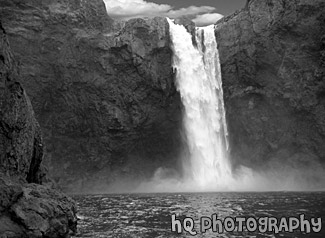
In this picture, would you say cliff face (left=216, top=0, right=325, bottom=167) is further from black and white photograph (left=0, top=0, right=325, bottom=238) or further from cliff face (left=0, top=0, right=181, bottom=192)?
cliff face (left=0, top=0, right=181, bottom=192)

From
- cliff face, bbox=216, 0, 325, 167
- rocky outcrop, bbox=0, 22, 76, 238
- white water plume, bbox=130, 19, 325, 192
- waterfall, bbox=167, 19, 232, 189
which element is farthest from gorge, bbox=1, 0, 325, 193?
rocky outcrop, bbox=0, 22, 76, 238

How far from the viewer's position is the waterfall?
61.3 m

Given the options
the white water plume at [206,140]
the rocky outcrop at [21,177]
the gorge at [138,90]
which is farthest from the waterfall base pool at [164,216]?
the gorge at [138,90]

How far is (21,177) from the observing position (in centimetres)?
2570

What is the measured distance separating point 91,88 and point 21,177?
37.7 m

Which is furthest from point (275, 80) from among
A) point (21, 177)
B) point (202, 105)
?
point (21, 177)

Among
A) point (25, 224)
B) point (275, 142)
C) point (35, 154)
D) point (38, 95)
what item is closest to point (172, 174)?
point (275, 142)

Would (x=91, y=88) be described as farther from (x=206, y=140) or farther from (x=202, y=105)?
(x=206, y=140)

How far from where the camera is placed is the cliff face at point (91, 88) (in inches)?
2435

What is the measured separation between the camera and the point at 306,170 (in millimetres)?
60188

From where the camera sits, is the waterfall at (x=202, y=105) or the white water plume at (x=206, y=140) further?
the waterfall at (x=202, y=105)

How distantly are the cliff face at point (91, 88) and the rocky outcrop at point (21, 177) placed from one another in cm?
3119

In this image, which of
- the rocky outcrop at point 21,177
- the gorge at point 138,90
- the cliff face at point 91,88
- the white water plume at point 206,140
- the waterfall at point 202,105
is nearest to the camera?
the rocky outcrop at point 21,177

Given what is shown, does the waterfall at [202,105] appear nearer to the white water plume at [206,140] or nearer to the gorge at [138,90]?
the white water plume at [206,140]
